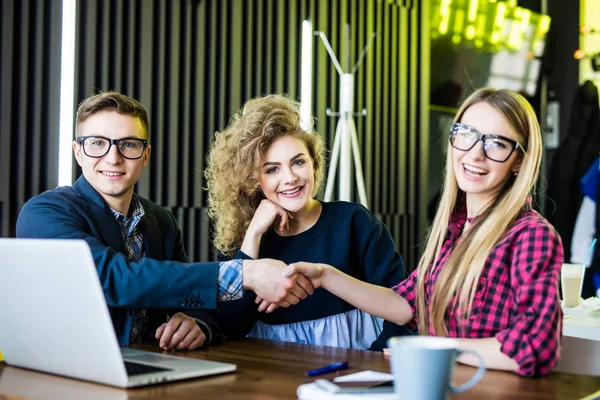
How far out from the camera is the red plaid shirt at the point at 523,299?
135 centimetres

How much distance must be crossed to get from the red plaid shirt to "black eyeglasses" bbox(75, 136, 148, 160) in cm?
102

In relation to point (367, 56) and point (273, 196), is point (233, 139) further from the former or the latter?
point (367, 56)

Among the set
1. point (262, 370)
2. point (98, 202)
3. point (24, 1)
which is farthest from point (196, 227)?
point (262, 370)

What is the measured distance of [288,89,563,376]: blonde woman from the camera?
1.37 m

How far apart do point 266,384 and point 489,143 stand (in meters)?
0.70

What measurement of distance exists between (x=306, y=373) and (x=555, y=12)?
5.64 metres

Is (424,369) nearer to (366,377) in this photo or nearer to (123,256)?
(366,377)

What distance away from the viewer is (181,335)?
1691mm

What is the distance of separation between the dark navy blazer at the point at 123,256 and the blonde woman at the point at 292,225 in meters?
0.25

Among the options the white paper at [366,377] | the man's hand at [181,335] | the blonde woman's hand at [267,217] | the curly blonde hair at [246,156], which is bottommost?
the man's hand at [181,335]

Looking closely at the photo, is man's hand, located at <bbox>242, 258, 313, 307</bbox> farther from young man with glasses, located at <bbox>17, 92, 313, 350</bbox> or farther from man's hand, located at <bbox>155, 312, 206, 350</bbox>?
man's hand, located at <bbox>155, 312, 206, 350</bbox>

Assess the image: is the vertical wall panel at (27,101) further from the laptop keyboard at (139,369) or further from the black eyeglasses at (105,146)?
the laptop keyboard at (139,369)

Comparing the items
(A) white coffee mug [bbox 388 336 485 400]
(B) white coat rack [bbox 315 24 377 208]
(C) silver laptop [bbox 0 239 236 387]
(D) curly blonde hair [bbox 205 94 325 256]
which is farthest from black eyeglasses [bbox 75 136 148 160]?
(B) white coat rack [bbox 315 24 377 208]

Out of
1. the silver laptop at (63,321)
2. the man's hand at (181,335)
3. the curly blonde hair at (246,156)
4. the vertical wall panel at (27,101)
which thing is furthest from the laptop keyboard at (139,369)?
the vertical wall panel at (27,101)
